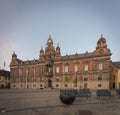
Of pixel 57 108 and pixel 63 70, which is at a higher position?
pixel 63 70

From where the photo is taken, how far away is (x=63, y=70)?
6112 centimetres

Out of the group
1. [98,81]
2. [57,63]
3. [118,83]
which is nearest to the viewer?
[98,81]

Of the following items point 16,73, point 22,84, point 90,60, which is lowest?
point 22,84

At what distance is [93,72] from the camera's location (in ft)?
176

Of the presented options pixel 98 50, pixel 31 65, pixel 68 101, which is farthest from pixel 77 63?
pixel 68 101

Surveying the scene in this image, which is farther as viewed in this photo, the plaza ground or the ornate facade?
the ornate facade

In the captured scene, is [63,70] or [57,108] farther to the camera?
[63,70]

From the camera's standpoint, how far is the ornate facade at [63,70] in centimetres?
5231

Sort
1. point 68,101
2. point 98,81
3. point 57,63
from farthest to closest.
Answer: point 57,63 → point 98,81 → point 68,101

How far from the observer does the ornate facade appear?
172 ft

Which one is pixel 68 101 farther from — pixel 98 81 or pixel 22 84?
pixel 22 84

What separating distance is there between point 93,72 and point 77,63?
7135 millimetres

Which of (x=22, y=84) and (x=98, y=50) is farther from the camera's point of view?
(x=22, y=84)

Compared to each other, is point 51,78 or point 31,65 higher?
point 31,65
